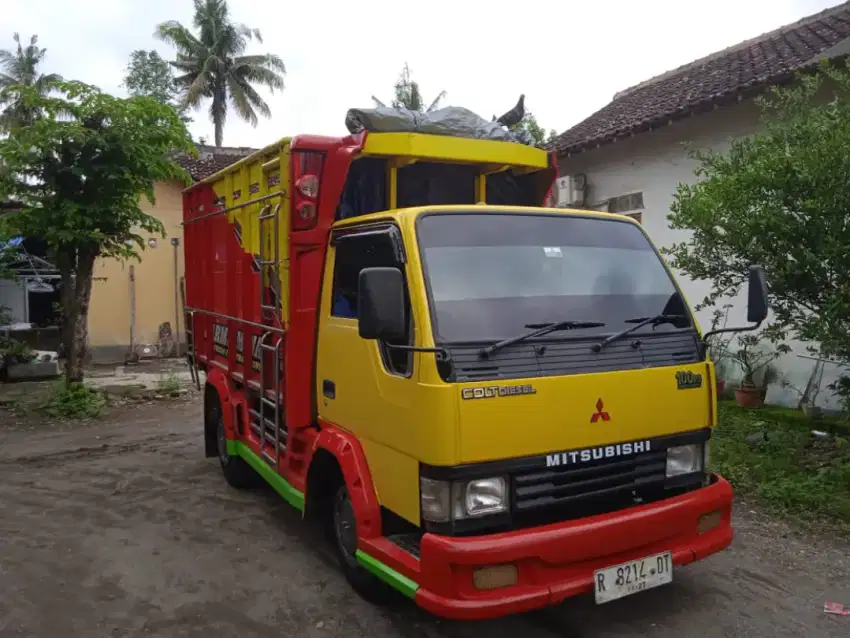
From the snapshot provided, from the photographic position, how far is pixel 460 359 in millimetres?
3178

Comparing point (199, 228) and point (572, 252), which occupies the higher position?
point (199, 228)

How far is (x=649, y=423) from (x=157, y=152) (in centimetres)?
853

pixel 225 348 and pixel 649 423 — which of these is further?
pixel 225 348

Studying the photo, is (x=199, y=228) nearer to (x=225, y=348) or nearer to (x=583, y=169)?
(x=225, y=348)

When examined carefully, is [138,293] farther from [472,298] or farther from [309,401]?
[472,298]

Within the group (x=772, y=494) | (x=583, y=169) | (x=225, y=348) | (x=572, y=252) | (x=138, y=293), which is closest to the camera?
(x=572, y=252)

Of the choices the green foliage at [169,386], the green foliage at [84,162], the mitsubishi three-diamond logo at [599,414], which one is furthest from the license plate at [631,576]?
the green foliage at [169,386]

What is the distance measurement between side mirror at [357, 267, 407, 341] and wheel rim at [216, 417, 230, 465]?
341 cm

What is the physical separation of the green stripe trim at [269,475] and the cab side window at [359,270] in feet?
4.12

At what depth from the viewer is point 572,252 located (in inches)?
151

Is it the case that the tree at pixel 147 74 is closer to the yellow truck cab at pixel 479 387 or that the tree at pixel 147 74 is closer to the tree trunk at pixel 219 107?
the tree trunk at pixel 219 107

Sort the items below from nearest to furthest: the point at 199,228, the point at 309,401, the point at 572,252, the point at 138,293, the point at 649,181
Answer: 1. the point at 572,252
2. the point at 309,401
3. the point at 199,228
4. the point at 649,181
5. the point at 138,293

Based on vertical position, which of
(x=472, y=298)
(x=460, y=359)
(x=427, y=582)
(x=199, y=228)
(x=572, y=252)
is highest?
(x=199, y=228)

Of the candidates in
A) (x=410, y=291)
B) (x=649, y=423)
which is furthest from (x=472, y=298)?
(x=649, y=423)
